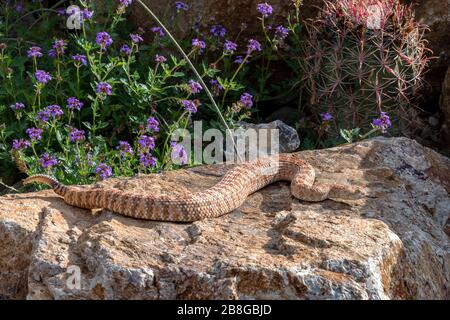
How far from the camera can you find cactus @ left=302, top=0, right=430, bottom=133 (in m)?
8.06

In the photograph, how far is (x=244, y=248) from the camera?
5.57 meters

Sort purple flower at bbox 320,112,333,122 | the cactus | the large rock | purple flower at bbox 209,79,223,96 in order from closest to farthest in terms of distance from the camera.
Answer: the large rock → the cactus → purple flower at bbox 320,112,333,122 → purple flower at bbox 209,79,223,96

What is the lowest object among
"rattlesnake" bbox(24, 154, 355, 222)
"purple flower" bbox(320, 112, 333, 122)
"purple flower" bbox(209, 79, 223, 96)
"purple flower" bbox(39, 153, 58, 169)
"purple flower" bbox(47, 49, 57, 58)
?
"rattlesnake" bbox(24, 154, 355, 222)

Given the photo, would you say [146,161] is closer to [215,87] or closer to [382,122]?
[215,87]

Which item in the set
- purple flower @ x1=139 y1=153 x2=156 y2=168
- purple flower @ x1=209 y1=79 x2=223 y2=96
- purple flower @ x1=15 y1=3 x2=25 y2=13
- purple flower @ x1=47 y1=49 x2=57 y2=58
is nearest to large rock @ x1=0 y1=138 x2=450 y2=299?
purple flower @ x1=139 y1=153 x2=156 y2=168

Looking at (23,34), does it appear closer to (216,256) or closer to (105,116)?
(105,116)

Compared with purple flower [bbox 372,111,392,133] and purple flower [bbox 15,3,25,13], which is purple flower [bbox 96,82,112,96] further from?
purple flower [bbox 372,111,392,133]

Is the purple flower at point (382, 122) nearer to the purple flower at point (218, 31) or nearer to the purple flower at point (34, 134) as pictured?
the purple flower at point (218, 31)

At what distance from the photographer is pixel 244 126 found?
8664 mm

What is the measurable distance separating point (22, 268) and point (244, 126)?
3591mm

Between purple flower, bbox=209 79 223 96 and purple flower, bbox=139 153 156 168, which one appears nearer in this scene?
purple flower, bbox=139 153 156 168

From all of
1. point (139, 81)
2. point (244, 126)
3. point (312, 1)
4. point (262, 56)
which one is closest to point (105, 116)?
point (139, 81)

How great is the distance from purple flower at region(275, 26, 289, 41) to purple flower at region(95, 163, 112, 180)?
2.65 m

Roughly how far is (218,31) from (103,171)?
276cm
